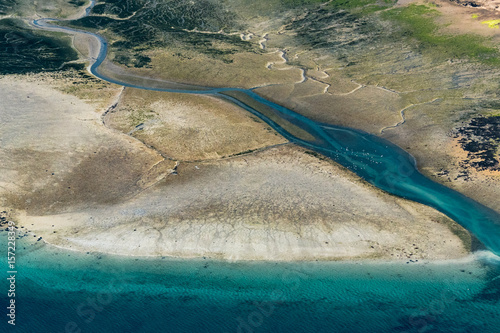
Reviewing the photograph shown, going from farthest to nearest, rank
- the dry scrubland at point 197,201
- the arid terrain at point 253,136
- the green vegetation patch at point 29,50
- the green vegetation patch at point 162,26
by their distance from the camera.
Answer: the green vegetation patch at point 162,26 < the green vegetation patch at point 29,50 < the arid terrain at point 253,136 < the dry scrubland at point 197,201

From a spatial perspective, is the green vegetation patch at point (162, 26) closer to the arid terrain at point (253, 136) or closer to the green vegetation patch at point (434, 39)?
the arid terrain at point (253, 136)

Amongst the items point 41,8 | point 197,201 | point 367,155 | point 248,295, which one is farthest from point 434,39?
point 41,8

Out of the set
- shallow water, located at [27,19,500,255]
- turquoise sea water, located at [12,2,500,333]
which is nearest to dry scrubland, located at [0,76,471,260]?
turquoise sea water, located at [12,2,500,333]

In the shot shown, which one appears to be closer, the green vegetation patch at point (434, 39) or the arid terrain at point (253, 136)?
the arid terrain at point (253, 136)

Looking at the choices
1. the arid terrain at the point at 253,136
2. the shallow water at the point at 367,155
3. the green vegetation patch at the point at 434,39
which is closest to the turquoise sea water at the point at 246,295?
the arid terrain at the point at 253,136

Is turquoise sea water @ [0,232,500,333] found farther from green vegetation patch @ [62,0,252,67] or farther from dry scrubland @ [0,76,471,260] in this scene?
green vegetation patch @ [62,0,252,67]

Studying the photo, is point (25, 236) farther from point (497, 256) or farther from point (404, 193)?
point (497, 256)

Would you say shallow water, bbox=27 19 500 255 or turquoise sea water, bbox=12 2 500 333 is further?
shallow water, bbox=27 19 500 255
